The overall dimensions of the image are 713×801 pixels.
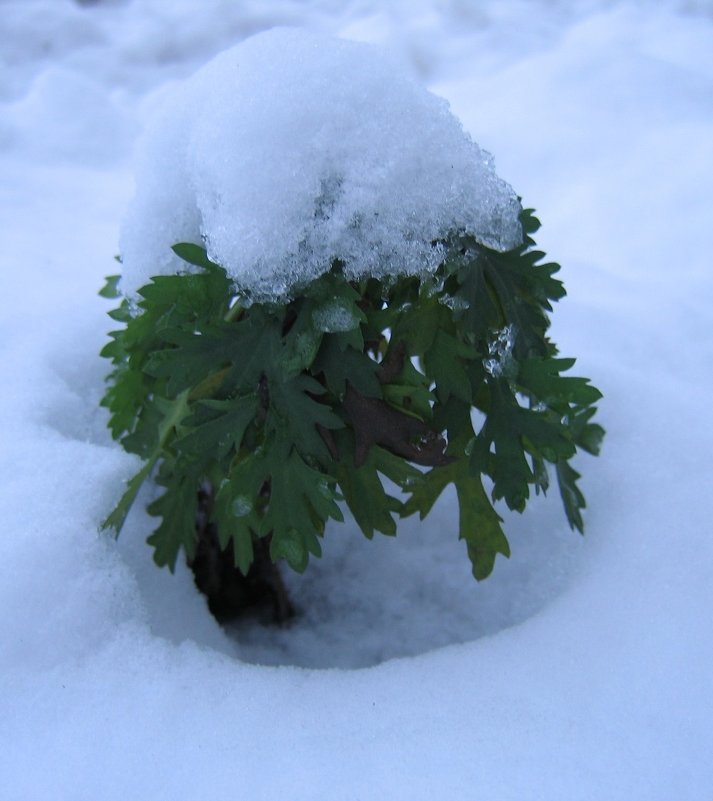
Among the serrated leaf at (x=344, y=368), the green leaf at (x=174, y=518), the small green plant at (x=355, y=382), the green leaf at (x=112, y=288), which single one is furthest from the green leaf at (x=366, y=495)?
the green leaf at (x=112, y=288)

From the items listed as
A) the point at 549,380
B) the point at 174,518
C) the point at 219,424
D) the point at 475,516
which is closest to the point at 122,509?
the point at 174,518

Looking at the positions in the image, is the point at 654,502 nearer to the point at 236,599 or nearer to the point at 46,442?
the point at 236,599

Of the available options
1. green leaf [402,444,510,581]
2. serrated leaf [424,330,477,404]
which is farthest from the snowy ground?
serrated leaf [424,330,477,404]

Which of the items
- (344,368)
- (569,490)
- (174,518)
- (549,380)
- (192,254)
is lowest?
(569,490)

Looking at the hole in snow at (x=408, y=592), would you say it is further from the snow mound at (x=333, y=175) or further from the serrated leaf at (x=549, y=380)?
the snow mound at (x=333, y=175)

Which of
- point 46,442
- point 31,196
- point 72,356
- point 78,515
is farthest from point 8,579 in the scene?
point 31,196

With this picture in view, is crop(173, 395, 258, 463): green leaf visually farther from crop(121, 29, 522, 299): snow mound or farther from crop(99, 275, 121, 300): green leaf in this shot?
crop(99, 275, 121, 300): green leaf

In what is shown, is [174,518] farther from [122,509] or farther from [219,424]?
[219,424]
